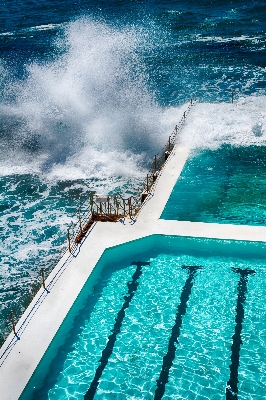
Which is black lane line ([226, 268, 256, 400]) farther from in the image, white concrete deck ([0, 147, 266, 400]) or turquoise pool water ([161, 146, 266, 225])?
turquoise pool water ([161, 146, 266, 225])

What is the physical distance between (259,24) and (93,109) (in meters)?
19.5

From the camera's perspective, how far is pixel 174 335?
31.8 feet

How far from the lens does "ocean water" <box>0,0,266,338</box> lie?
1519cm

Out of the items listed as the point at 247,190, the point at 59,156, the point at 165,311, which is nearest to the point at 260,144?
the point at 247,190

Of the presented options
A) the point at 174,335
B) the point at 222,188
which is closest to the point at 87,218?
the point at 222,188

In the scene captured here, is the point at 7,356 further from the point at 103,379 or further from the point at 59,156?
A: the point at 59,156

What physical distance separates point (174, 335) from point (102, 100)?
15.2 m

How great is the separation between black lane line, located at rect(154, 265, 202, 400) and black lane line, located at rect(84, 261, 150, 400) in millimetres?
1006

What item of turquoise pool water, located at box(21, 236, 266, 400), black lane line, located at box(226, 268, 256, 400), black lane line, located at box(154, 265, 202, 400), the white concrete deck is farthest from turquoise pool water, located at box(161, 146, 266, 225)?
black lane line, located at box(154, 265, 202, 400)

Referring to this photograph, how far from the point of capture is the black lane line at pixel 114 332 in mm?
8672

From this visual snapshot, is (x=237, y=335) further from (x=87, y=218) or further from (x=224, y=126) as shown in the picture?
(x=224, y=126)

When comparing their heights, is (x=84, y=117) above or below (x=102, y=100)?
below

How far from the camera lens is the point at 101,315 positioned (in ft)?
33.8

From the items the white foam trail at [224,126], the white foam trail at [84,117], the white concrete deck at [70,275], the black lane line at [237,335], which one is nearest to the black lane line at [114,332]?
the white concrete deck at [70,275]
